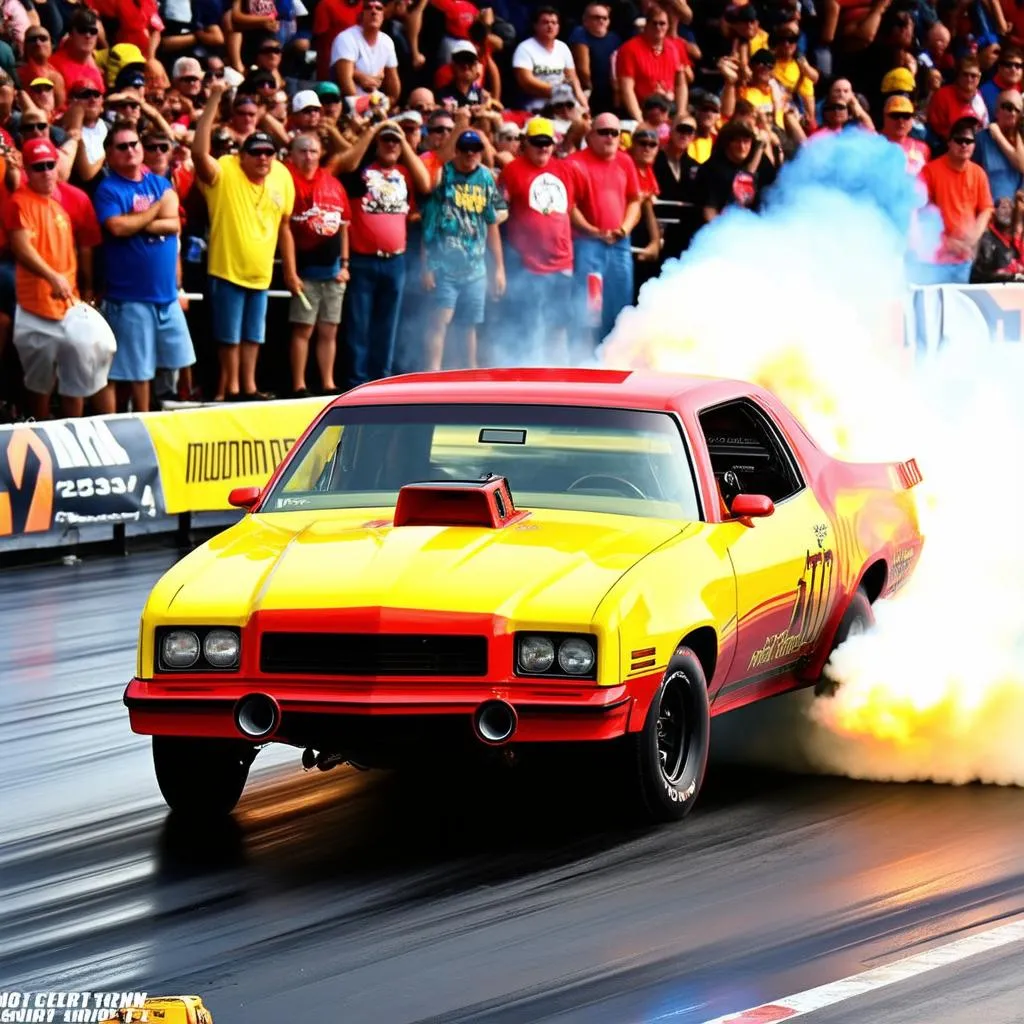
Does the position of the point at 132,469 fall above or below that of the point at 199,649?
below

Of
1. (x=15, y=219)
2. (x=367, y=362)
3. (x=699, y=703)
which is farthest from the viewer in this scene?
(x=367, y=362)

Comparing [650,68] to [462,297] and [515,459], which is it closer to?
[462,297]

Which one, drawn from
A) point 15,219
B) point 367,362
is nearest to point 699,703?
point 15,219

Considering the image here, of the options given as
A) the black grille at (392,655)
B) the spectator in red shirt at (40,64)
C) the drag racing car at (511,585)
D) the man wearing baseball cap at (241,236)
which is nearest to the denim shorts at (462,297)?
the man wearing baseball cap at (241,236)

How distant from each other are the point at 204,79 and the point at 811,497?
10.3 metres

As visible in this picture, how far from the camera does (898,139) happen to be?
21109 mm

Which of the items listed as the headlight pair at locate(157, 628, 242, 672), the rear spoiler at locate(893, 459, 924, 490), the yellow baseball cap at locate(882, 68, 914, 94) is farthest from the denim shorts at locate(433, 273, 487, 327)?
the headlight pair at locate(157, 628, 242, 672)

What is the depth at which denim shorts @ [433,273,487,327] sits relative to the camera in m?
18.0

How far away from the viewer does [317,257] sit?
17297 mm

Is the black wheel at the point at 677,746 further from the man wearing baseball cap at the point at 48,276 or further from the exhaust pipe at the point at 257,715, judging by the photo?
the man wearing baseball cap at the point at 48,276

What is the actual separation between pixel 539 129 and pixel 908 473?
28.2 feet

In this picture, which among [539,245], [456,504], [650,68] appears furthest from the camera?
[650,68]

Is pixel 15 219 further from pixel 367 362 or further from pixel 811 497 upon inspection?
pixel 811 497

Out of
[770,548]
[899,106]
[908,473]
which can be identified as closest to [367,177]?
[899,106]
